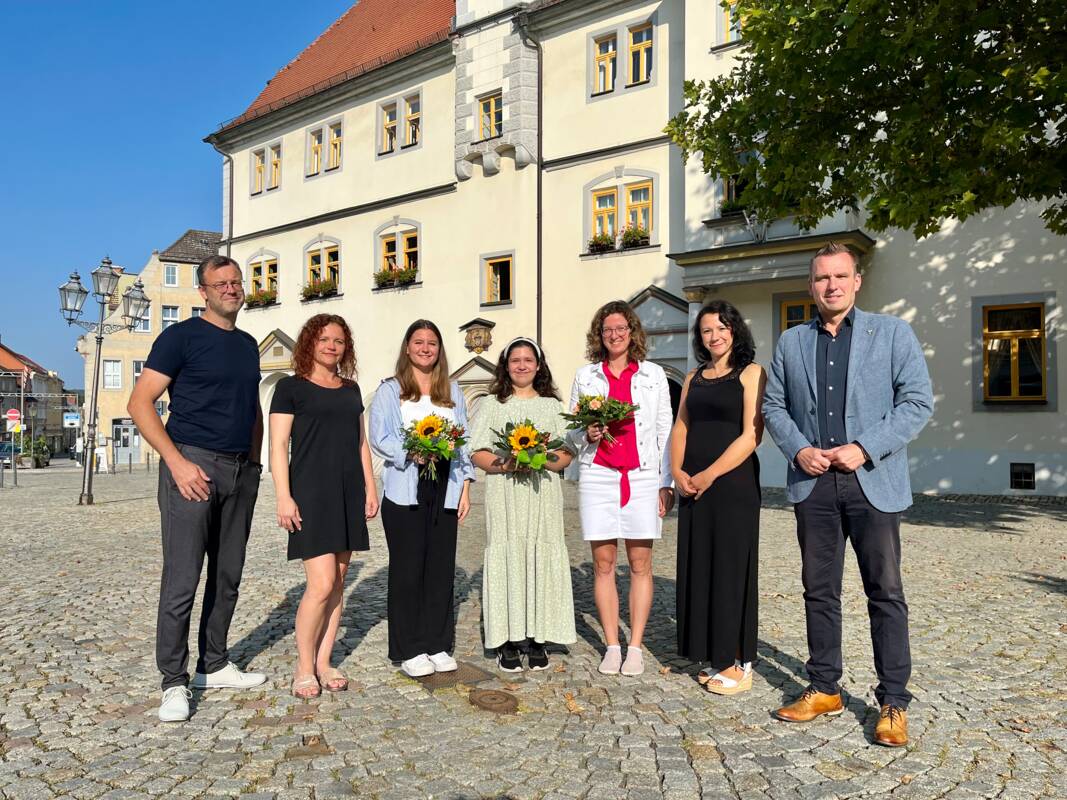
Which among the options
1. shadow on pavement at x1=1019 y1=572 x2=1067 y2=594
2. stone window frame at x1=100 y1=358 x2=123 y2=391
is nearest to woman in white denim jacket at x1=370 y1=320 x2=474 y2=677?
shadow on pavement at x1=1019 y1=572 x2=1067 y2=594

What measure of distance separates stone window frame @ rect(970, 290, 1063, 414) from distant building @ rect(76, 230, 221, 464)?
4595 centimetres

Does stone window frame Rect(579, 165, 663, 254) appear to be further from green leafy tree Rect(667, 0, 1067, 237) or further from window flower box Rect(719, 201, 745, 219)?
green leafy tree Rect(667, 0, 1067, 237)

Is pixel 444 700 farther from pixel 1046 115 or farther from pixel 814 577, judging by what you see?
pixel 1046 115

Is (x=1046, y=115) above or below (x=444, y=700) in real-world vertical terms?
above

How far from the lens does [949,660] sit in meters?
5.16

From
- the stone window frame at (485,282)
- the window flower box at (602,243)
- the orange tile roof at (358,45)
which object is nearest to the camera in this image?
the window flower box at (602,243)

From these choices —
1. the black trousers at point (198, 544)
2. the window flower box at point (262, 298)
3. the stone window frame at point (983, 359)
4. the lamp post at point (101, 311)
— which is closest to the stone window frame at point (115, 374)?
the window flower box at point (262, 298)

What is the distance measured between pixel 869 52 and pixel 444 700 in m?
8.24

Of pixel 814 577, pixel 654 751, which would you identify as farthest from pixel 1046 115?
pixel 654 751

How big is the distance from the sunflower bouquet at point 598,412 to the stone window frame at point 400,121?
68.5ft

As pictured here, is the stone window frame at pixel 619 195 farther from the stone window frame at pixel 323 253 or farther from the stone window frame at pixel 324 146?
the stone window frame at pixel 324 146

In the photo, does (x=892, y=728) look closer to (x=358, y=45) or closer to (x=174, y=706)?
(x=174, y=706)

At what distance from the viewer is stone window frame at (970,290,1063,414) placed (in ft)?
50.0

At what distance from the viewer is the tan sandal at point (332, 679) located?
15.2 ft
